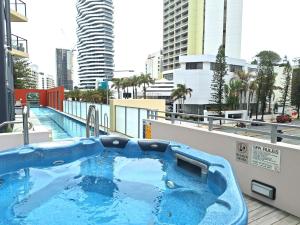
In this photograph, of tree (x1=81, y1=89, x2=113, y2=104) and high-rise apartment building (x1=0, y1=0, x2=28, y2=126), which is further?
tree (x1=81, y1=89, x2=113, y2=104)

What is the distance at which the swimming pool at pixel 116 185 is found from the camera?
280 centimetres

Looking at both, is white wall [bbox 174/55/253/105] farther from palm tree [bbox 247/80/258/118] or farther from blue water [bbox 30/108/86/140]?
blue water [bbox 30/108/86/140]

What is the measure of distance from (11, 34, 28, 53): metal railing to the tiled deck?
1225 cm

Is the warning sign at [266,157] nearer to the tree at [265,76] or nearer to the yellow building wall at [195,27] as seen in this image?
the tree at [265,76]

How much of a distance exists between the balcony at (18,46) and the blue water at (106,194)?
9.89m

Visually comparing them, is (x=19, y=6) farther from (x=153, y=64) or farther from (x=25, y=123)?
(x=153, y=64)

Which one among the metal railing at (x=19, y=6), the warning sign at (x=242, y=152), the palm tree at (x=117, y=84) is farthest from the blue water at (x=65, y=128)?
the palm tree at (x=117, y=84)

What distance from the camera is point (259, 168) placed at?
313cm

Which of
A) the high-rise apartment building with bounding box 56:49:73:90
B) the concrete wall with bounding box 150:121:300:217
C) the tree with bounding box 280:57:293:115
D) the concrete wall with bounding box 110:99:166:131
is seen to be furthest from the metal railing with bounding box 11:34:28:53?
the high-rise apartment building with bounding box 56:49:73:90

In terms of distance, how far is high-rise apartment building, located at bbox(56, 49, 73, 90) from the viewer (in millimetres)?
73206

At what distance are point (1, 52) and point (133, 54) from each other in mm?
64602

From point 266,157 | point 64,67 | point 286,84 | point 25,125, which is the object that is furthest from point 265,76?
point 64,67

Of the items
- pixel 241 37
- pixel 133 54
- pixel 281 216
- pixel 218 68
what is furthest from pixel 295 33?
pixel 133 54

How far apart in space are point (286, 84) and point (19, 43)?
117 ft
